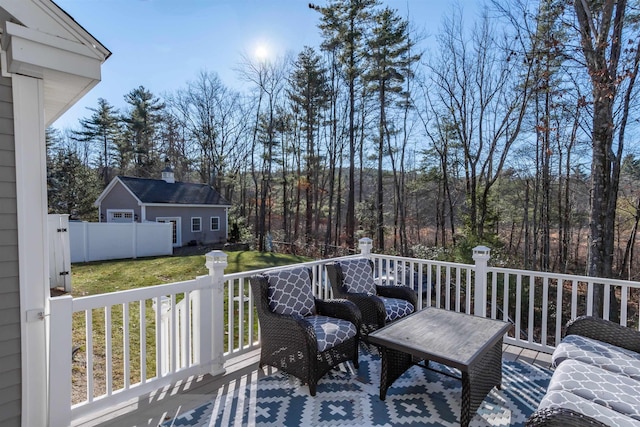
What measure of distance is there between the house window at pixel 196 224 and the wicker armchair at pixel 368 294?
13.2 m

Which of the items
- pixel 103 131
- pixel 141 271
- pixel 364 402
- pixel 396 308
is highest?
pixel 103 131

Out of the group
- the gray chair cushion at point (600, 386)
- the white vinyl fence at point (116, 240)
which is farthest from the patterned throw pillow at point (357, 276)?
the white vinyl fence at point (116, 240)

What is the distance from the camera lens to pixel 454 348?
2.43 metres

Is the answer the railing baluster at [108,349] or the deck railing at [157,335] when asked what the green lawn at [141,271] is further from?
the railing baluster at [108,349]

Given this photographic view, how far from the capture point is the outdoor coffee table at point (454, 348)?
2.29 m

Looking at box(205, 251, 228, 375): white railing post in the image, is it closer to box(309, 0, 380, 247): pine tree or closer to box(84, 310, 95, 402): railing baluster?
box(84, 310, 95, 402): railing baluster

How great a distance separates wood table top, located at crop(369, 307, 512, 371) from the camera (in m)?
2.33

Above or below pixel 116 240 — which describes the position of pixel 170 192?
above

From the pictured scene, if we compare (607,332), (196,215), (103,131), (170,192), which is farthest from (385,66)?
(103,131)

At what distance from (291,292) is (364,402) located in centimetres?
112

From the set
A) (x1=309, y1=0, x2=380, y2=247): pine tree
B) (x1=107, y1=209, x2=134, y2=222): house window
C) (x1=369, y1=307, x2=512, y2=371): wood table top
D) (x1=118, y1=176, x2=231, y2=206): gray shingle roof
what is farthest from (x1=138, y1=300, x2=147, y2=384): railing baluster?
(x1=107, y1=209, x2=134, y2=222): house window

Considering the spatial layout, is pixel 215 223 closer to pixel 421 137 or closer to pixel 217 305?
pixel 421 137

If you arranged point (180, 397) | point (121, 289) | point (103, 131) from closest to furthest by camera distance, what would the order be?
point (180, 397) → point (121, 289) → point (103, 131)

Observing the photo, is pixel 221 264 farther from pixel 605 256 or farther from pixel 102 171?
pixel 102 171
